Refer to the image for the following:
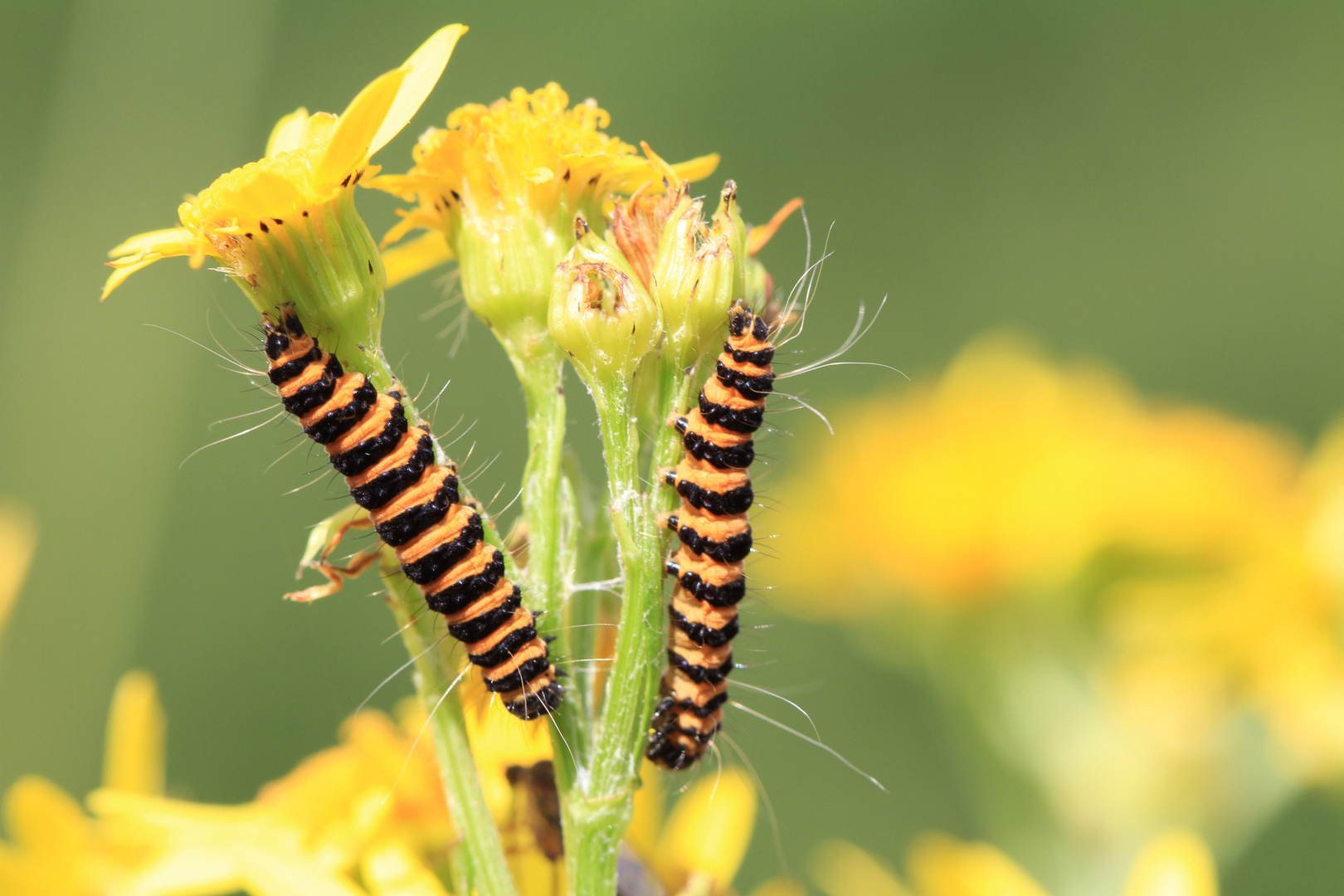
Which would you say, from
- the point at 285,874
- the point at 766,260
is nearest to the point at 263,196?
the point at 285,874

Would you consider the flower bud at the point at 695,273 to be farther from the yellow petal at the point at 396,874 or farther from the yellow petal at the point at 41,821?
the yellow petal at the point at 41,821

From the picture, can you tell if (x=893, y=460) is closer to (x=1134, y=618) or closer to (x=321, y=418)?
(x=1134, y=618)

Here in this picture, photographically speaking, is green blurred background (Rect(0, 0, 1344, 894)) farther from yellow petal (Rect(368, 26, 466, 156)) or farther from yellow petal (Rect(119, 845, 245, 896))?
yellow petal (Rect(368, 26, 466, 156))

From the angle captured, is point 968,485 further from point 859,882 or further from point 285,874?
point 285,874

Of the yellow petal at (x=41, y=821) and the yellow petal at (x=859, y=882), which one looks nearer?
the yellow petal at (x=41, y=821)

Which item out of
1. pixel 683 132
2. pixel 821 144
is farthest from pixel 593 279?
pixel 821 144

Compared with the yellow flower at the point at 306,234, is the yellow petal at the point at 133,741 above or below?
below

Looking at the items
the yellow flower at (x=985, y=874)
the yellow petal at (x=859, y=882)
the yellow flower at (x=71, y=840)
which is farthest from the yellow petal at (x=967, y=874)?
the yellow flower at (x=71, y=840)
